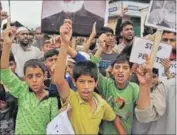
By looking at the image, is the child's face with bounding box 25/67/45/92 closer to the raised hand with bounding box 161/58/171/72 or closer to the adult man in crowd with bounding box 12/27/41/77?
the raised hand with bounding box 161/58/171/72

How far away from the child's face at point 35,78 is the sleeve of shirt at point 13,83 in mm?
76

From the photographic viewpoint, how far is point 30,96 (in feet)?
11.7

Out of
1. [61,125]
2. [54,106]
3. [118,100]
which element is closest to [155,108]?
[118,100]

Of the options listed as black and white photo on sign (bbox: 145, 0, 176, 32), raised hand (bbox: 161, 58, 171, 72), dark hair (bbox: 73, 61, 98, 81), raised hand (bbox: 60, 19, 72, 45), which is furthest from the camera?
black and white photo on sign (bbox: 145, 0, 176, 32)

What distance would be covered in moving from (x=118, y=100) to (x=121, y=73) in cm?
24

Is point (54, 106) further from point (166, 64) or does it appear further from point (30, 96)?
point (166, 64)

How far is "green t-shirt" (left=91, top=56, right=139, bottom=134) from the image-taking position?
147 inches

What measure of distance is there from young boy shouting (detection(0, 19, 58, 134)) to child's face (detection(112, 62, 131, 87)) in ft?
2.09

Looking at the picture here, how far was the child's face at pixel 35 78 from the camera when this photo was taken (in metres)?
3.52

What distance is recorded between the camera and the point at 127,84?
3.84 metres

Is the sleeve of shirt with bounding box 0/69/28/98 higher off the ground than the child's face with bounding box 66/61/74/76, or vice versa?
the child's face with bounding box 66/61/74/76

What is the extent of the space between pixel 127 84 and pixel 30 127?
0.98 meters

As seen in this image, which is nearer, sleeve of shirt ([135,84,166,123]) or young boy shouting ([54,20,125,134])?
young boy shouting ([54,20,125,134])

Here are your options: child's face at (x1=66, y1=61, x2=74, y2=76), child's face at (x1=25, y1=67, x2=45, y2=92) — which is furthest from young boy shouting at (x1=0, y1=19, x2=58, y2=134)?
child's face at (x1=66, y1=61, x2=74, y2=76)
